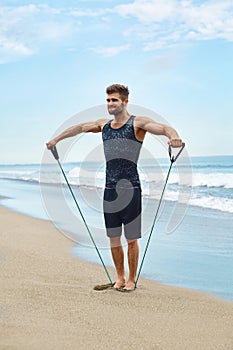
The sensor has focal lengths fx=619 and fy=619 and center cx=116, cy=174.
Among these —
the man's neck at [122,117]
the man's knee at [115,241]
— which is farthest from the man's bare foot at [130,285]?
the man's neck at [122,117]

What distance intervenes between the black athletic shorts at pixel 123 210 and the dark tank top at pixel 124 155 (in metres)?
0.07

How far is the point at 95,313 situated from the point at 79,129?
5.92ft

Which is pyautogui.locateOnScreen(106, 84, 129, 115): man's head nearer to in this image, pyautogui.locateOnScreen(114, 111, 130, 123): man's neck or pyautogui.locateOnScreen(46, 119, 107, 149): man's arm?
pyautogui.locateOnScreen(114, 111, 130, 123): man's neck

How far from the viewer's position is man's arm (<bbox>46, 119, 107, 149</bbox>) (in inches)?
218

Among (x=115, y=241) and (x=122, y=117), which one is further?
(x=115, y=241)

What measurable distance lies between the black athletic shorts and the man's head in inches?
26.5

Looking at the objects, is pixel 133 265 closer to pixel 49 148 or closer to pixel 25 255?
pixel 49 148

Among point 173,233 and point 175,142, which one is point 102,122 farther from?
point 173,233

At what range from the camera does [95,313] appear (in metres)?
4.46

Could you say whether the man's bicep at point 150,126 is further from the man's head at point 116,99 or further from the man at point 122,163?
the man's head at point 116,99

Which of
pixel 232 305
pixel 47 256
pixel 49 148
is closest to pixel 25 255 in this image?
pixel 47 256

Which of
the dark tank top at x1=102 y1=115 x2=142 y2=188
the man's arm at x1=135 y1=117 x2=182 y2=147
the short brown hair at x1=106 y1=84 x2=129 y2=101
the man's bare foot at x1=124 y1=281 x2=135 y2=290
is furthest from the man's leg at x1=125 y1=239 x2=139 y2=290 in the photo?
the short brown hair at x1=106 y1=84 x2=129 y2=101

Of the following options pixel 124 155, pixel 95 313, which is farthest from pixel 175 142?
pixel 95 313

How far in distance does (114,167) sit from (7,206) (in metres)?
9.27
